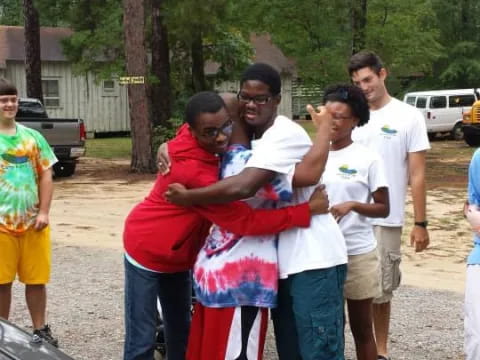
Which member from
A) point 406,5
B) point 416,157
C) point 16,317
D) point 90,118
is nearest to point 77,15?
point 406,5

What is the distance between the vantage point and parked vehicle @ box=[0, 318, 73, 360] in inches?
104

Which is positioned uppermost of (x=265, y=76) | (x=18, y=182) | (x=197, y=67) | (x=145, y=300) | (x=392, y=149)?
(x=197, y=67)

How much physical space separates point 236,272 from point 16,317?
3793 millimetres

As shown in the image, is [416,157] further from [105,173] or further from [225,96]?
[105,173]

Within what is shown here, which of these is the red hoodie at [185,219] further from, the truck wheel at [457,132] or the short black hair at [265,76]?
the truck wheel at [457,132]

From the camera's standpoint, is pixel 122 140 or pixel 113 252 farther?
pixel 122 140

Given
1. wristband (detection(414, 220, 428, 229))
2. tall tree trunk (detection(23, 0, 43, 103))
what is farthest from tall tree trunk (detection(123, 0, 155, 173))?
wristband (detection(414, 220, 428, 229))

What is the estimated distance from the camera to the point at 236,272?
3.10 metres

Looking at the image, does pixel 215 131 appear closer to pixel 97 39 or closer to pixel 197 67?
pixel 97 39

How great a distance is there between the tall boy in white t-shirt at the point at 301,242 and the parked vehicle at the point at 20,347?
783 mm

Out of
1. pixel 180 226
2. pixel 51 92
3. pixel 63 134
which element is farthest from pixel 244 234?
pixel 51 92

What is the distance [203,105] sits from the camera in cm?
303

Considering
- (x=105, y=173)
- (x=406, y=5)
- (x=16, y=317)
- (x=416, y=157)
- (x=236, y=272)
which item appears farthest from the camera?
(x=406, y=5)

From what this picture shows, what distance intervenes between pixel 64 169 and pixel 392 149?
14543 mm
